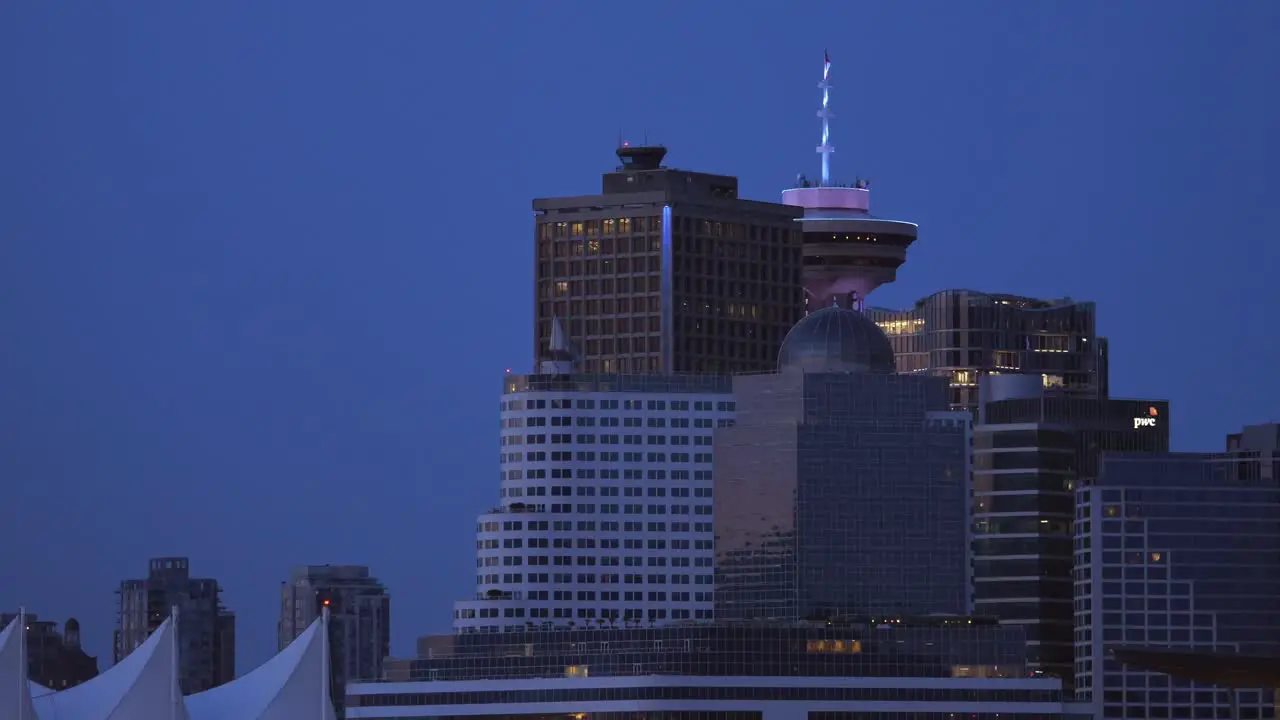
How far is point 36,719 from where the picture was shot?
189500 mm

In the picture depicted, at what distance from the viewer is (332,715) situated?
19188 cm

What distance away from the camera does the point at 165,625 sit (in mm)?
194750

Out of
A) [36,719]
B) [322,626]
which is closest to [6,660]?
[36,719]

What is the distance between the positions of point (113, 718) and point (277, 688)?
9464mm

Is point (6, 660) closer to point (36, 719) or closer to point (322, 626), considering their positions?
point (36, 719)

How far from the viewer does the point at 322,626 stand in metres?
190

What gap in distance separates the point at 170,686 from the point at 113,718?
3.55 metres

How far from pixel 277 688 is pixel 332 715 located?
8058 mm

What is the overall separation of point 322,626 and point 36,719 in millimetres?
14841

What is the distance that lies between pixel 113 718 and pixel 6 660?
28.3 ft

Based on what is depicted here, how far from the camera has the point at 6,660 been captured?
18725 cm

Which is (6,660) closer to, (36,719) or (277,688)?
(36,719)

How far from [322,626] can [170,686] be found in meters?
9.11

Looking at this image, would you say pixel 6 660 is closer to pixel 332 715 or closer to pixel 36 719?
pixel 36 719
